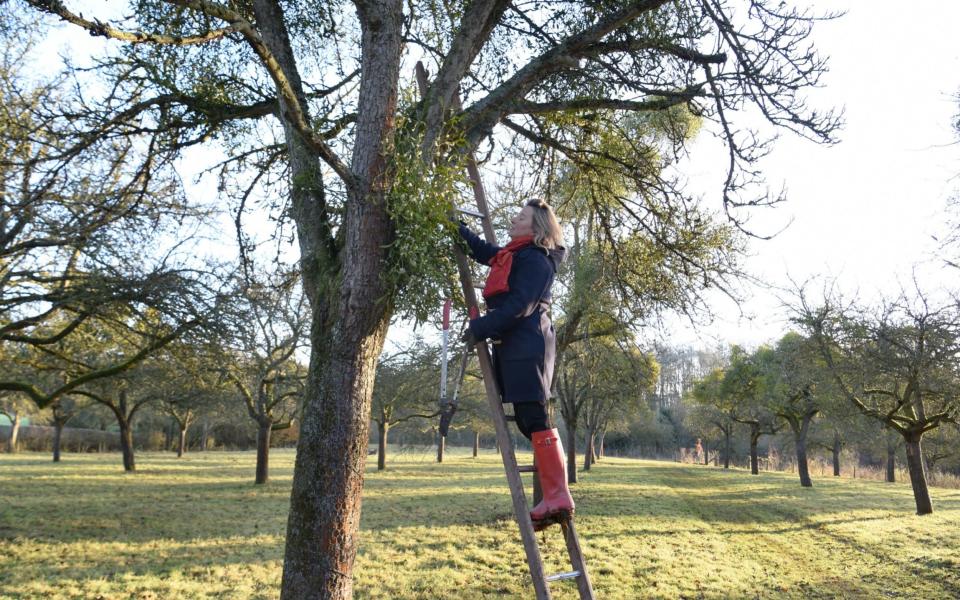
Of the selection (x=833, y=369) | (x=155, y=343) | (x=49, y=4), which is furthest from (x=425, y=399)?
(x=49, y=4)

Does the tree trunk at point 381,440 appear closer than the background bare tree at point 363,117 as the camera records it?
No

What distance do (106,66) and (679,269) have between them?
6.69m

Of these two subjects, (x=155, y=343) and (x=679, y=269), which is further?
(x=155, y=343)

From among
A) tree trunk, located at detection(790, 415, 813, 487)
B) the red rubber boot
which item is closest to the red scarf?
the red rubber boot

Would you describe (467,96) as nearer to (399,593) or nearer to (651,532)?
Result: (399,593)

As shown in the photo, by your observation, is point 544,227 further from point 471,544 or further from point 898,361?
point 898,361

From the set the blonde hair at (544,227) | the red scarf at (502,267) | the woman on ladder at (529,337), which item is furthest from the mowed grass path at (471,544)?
the blonde hair at (544,227)

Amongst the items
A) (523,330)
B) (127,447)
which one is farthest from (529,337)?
(127,447)

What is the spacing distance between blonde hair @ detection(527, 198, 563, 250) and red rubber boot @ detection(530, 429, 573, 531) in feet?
4.29

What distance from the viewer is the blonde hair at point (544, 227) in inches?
161

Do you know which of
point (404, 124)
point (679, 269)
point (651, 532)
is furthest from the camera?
point (651, 532)

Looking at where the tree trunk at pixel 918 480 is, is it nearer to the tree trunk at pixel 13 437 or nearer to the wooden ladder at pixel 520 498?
the wooden ladder at pixel 520 498

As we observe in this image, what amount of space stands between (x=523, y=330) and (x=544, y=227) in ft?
2.52

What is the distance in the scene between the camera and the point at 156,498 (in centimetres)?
1752
